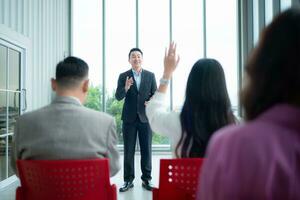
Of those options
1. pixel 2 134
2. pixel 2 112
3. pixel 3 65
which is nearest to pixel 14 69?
pixel 3 65

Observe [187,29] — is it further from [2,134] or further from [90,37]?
[2,134]

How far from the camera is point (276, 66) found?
1.67 feet

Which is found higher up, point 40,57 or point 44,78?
point 40,57

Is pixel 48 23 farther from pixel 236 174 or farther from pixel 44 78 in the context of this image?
pixel 236 174

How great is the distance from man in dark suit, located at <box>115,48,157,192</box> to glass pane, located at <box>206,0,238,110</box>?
2.47 meters

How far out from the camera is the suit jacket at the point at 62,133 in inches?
49.6

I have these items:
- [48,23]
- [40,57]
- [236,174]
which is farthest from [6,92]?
[236,174]

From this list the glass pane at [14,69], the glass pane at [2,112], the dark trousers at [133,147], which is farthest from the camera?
the glass pane at [14,69]

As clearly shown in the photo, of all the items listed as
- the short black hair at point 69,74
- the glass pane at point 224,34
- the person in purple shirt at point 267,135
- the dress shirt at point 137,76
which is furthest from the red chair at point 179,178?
the glass pane at point 224,34

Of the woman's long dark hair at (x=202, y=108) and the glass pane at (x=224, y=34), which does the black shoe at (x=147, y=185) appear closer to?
the woman's long dark hair at (x=202, y=108)

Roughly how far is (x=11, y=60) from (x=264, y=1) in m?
3.63

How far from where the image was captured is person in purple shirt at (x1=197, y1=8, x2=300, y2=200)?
48cm

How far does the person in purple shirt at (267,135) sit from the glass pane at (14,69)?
3659 millimetres

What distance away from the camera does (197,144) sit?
54.9 inches
